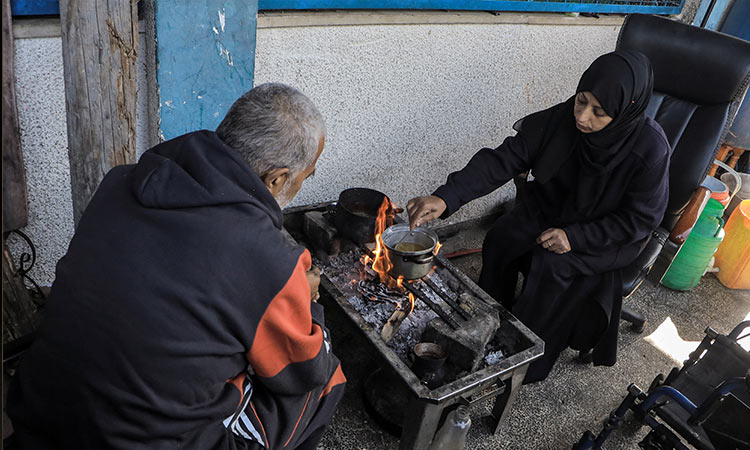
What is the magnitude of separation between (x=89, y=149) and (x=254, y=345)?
1391mm

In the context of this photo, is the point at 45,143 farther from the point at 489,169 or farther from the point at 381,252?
the point at 489,169

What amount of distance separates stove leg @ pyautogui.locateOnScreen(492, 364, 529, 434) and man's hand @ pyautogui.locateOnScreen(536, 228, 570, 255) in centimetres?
73

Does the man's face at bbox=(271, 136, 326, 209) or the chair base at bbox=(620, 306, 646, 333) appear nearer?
the man's face at bbox=(271, 136, 326, 209)

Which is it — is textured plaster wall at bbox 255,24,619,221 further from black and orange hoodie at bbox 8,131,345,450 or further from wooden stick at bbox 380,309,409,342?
black and orange hoodie at bbox 8,131,345,450

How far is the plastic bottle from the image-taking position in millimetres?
2338

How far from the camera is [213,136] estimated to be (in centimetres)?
159

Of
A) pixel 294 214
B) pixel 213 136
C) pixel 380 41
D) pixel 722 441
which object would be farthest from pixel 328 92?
pixel 722 441

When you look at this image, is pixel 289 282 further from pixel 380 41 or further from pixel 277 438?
pixel 380 41

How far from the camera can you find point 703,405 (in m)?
2.25

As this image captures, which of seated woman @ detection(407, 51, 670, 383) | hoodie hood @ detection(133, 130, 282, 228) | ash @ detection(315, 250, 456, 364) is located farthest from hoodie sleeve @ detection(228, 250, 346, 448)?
seated woman @ detection(407, 51, 670, 383)

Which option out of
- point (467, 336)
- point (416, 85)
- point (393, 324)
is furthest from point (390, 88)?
point (467, 336)

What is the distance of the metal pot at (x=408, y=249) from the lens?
2.66 meters

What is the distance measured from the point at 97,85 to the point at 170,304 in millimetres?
1323

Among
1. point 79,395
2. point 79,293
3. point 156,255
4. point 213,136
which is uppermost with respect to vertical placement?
point 213,136
